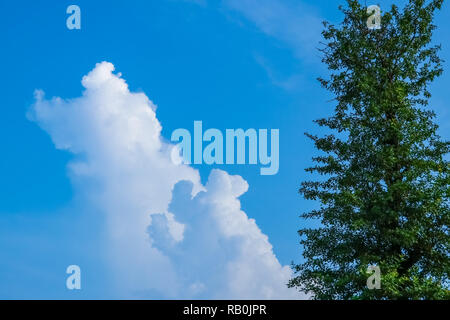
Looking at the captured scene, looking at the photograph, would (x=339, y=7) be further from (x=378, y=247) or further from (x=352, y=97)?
(x=378, y=247)

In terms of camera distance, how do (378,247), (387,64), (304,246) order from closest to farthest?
(378,247) → (304,246) → (387,64)

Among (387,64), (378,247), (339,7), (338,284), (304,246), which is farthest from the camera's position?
(339,7)

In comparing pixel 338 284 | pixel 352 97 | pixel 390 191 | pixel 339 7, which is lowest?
pixel 338 284

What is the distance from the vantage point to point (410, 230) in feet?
56.6

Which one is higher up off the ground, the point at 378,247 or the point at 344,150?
the point at 344,150

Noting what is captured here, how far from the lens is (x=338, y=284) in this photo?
16781mm
